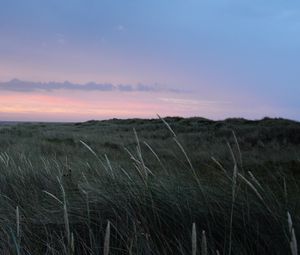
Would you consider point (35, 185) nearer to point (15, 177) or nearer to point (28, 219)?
point (15, 177)

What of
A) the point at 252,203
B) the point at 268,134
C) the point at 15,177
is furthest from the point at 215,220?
the point at 268,134

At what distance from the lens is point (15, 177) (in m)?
6.00

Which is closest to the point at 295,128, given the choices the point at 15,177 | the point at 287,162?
the point at 287,162

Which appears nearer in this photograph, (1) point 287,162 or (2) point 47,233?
(2) point 47,233

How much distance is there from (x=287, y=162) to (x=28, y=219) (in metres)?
8.70

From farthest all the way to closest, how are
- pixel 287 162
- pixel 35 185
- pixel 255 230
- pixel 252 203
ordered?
pixel 287 162
pixel 35 185
pixel 252 203
pixel 255 230

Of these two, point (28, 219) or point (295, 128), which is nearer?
point (28, 219)

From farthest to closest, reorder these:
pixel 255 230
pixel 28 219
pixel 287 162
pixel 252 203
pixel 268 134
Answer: pixel 268 134 < pixel 287 162 < pixel 28 219 < pixel 252 203 < pixel 255 230

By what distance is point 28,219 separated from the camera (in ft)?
13.1

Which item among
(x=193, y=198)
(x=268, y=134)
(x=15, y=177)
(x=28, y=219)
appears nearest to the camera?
(x=193, y=198)

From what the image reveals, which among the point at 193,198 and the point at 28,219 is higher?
the point at 193,198

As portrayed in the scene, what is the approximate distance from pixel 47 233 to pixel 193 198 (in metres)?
1.02

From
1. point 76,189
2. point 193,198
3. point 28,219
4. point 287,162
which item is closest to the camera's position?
point 193,198

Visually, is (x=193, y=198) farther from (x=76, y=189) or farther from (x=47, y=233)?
(x=76, y=189)
